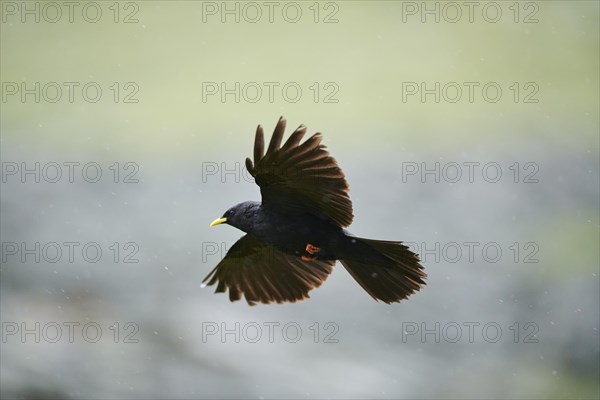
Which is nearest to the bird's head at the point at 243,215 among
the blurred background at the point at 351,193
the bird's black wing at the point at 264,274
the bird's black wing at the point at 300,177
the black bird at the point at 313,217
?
the black bird at the point at 313,217

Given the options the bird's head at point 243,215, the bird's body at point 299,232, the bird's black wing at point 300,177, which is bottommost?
the bird's body at point 299,232

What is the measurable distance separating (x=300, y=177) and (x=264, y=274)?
1229 millimetres

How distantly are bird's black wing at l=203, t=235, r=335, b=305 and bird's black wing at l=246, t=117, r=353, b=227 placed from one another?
2.42 ft

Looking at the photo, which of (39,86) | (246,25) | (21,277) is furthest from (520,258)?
(39,86)

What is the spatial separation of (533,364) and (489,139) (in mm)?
3271

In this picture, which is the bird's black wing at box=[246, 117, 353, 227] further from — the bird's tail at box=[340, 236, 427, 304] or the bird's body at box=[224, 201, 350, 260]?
the bird's tail at box=[340, 236, 427, 304]

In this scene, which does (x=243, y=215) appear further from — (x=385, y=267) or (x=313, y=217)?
(x=385, y=267)

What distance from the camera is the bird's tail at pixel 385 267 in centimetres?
512

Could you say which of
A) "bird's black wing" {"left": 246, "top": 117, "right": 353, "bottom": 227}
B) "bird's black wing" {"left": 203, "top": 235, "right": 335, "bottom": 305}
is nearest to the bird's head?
"bird's black wing" {"left": 246, "top": 117, "right": 353, "bottom": 227}

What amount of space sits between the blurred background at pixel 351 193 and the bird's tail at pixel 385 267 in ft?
9.94

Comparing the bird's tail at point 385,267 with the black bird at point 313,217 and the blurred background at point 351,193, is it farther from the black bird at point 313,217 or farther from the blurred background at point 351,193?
the blurred background at point 351,193

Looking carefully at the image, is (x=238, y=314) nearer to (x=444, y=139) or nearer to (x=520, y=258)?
(x=520, y=258)

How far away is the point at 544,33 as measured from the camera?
13.3 m

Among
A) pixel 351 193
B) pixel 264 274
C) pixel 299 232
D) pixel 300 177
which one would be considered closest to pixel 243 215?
pixel 299 232
